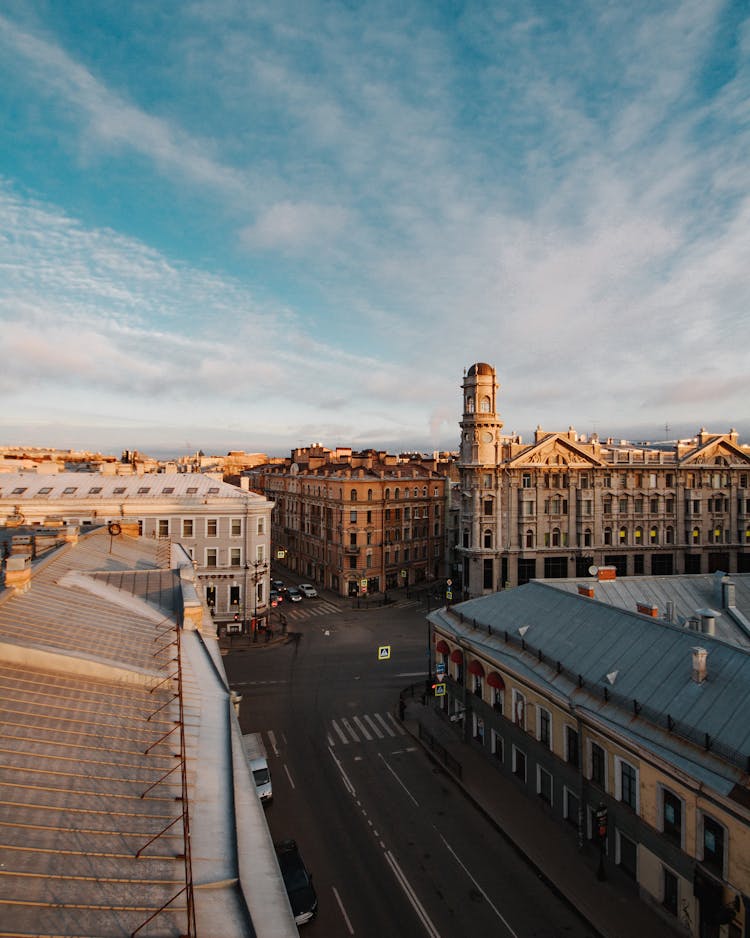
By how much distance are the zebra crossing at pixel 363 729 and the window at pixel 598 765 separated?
44.7 ft

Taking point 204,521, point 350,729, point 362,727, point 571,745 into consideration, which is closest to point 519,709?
point 571,745

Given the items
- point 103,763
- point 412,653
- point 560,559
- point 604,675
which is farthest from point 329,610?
point 103,763

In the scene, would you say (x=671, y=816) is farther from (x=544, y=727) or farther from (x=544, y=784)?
(x=544, y=784)

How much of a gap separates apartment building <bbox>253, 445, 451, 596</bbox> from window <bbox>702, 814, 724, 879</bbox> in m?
54.3

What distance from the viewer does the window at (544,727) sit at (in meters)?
26.5

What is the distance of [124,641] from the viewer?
789 inches

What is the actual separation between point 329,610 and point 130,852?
5618cm

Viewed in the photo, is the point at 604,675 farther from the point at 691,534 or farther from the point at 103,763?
the point at 691,534

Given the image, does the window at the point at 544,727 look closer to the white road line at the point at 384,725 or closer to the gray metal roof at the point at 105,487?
the white road line at the point at 384,725

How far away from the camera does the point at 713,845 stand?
18.5 metres

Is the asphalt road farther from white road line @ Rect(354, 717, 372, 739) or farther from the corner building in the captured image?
the corner building

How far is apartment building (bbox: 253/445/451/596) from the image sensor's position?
73.2 meters

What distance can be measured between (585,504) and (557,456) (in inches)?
283

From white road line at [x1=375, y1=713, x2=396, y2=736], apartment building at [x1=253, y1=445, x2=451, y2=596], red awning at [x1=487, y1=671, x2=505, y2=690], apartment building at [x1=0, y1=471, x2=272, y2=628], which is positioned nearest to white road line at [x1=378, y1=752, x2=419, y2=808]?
white road line at [x1=375, y1=713, x2=396, y2=736]
